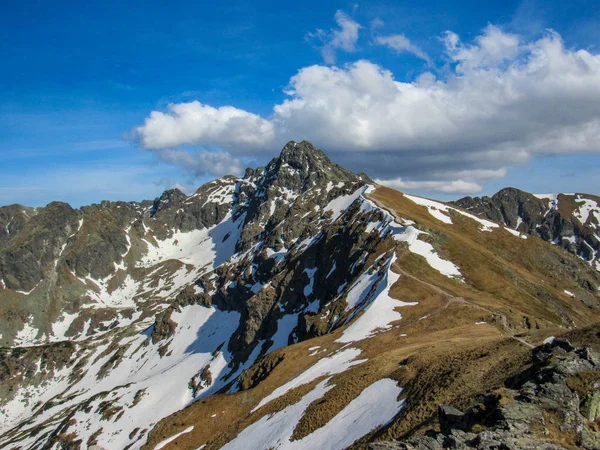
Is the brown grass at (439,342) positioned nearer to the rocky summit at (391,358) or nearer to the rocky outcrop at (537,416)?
the rocky summit at (391,358)

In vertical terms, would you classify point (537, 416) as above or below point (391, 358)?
above

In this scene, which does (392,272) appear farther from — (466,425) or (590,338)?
(466,425)

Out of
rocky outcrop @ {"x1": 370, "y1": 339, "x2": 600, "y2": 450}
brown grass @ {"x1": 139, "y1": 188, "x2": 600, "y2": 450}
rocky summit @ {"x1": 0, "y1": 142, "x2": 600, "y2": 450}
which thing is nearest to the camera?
rocky outcrop @ {"x1": 370, "y1": 339, "x2": 600, "y2": 450}

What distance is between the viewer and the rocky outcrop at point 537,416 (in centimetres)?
1539

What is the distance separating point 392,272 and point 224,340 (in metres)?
125

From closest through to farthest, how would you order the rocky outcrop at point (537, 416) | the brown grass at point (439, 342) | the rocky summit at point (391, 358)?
the rocky outcrop at point (537, 416) → the rocky summit at point (391, 358) → the brown grass at point (439, 342)

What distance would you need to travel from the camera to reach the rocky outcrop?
606 inches

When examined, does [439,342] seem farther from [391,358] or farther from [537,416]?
[537,416]

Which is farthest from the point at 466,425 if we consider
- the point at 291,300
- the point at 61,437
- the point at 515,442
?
the point at 61,437

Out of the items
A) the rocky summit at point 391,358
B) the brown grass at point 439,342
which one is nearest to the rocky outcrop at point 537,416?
the rocky summit at point 391,358

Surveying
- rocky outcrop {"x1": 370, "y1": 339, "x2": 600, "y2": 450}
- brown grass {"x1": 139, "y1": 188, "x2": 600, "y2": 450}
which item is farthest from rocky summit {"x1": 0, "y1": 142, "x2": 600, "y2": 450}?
brown grass {"x1": 139, "y1": 188, "x2": 600, "y2": 450}

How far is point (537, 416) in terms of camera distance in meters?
16.3

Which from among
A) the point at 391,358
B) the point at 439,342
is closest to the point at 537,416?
the point at 391,358

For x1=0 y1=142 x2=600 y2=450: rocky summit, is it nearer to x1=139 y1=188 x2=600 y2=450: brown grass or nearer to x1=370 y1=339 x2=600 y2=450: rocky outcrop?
x1=370 y1=339 x2=600 y2=450: rocky outcrop
